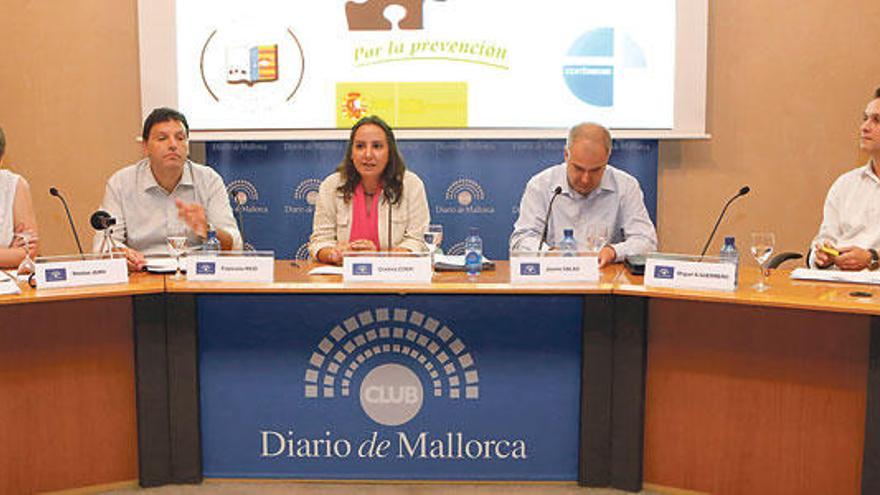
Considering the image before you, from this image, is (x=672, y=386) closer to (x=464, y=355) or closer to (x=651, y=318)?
(x=651, y=318)

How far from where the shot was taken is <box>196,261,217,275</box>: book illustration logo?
2498mm

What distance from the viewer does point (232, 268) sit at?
8.13 feet

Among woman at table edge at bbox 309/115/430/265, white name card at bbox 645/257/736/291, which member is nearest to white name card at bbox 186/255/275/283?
woman at table edge at bbox 309/115/430/265

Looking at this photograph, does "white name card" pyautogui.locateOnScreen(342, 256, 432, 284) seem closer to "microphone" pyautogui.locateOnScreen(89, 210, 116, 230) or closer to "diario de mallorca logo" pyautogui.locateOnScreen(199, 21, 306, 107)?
"microphone" pyautogui.locateOnScreen(89, 210, 116, 230)

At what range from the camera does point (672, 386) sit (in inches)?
101

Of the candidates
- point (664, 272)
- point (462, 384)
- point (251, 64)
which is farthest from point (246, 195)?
Answer: point (664, 272)

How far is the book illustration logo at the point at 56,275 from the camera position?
2.35m

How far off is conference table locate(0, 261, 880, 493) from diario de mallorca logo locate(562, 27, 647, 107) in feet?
5.95

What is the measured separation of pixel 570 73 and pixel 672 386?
2.04 m

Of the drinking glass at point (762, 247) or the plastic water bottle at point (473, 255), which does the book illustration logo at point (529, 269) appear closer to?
the plastic water bottle at point (473, 255)

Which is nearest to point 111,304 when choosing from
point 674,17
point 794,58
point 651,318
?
point 651,318

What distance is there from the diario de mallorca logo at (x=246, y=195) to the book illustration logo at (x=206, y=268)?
1840 millimetres

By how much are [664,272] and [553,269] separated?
32 cm

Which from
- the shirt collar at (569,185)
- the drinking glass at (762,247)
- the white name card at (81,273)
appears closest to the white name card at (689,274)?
the drinking glass at (762,247)
